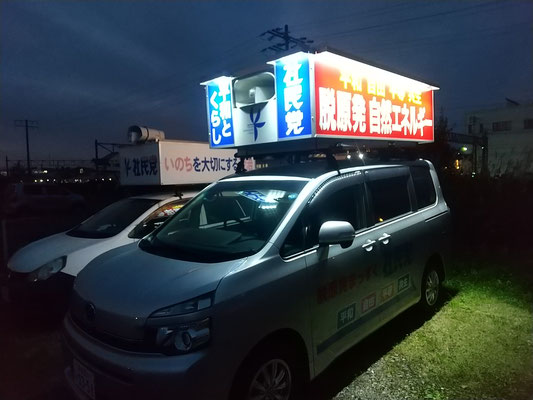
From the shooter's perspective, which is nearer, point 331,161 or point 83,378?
point 83,378

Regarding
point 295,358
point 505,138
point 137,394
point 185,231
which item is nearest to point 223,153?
point 185,231

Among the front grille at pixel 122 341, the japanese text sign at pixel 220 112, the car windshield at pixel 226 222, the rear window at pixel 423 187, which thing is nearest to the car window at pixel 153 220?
the japanese text sign at pixel 220 112

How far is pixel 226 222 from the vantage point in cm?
331

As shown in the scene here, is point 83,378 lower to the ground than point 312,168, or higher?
lower

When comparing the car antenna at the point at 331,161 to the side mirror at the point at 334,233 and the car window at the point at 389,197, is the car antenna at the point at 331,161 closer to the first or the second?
the car window at the point at 389,197

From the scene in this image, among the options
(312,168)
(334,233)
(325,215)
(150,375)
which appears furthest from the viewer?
(312,168)

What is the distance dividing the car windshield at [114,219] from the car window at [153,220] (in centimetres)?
13

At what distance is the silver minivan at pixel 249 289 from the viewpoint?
80.2 inches

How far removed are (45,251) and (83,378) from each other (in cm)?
255

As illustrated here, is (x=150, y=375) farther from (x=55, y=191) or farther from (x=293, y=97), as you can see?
(x=55, y=191)

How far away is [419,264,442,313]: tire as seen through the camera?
13.7 feet

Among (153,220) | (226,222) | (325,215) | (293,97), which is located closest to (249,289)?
(325,215)

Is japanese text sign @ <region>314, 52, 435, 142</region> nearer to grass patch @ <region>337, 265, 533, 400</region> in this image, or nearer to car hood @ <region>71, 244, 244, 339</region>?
car hood @ <region>71, 244, 244, 339</region>

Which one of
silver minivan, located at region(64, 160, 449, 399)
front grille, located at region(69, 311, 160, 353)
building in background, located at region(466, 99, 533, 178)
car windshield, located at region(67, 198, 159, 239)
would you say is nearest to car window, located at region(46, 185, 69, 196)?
car windshield, located at region(67, 198, 159, 239)
